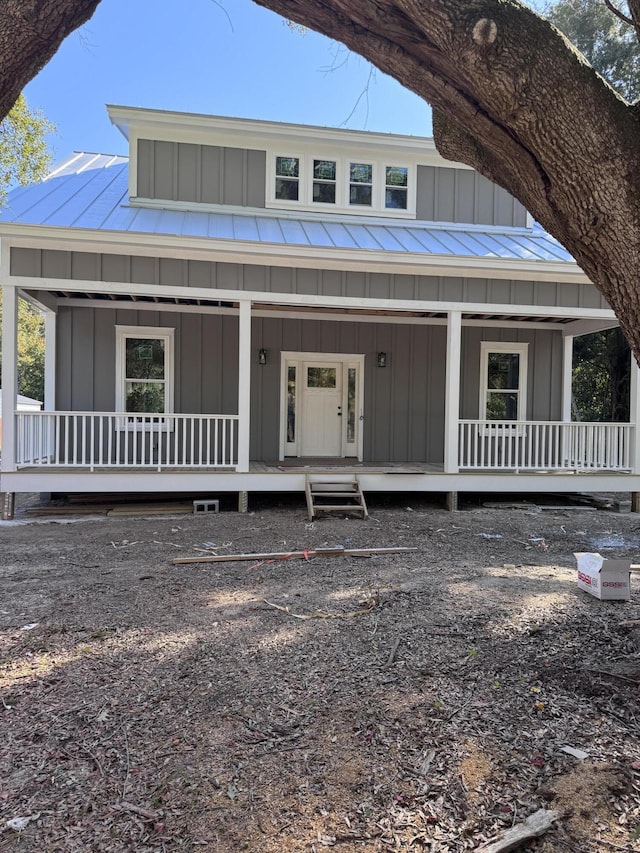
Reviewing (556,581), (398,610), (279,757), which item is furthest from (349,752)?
(556,581)

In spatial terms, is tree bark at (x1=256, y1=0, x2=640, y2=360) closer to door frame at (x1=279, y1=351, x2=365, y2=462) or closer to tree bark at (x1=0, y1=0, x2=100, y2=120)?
tree bark at (x1=0, y1=0, x2=100, y2=120)

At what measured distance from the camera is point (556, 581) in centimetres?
463

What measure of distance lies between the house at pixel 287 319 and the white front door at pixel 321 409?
0.04m

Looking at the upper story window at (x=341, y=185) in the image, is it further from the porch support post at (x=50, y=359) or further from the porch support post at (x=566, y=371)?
the porch support post at (x=50, y=359)

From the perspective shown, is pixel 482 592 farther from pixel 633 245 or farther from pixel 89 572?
pixel 89 572

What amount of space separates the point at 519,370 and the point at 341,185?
5061 millimetres

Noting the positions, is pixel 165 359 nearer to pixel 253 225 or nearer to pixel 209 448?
pixel 209 448

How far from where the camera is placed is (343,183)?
10.2 meters

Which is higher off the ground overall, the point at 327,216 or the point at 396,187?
the point at 396,187

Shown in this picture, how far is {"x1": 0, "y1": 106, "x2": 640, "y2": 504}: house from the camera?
7.60 m

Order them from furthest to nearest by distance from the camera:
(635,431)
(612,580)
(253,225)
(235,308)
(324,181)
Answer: (324,181) → (253,225) → (235,308) → (635,431) → (612,580)

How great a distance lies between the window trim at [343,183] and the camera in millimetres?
9961

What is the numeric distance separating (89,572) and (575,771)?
4.23 m

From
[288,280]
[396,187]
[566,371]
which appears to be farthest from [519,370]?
[288,280]
